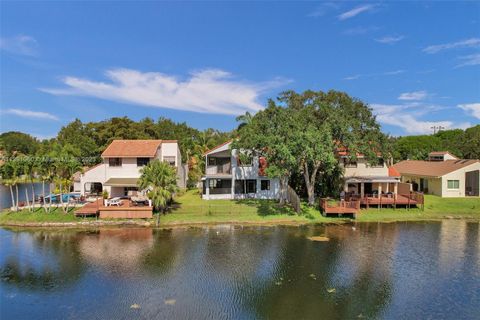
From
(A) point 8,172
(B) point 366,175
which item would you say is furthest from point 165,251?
(B) point 366,175

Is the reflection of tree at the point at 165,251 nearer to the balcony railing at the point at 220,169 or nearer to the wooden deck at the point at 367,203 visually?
the balcony railing at the point at 220,169

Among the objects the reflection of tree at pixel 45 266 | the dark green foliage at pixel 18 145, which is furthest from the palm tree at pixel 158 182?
the dark green foliage at pixel 18 145

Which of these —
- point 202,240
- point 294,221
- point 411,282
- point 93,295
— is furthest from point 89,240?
point 411,282

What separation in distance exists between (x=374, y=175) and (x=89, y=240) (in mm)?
33362

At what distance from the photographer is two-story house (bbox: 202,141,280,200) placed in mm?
43125

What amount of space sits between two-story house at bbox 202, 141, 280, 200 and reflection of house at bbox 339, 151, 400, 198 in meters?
8.91

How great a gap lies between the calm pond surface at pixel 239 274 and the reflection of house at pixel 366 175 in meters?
12.5

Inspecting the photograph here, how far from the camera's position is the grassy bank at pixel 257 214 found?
108 ft

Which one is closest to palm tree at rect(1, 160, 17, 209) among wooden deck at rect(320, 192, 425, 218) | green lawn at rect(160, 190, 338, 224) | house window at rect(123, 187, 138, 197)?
house window at rect(123, 187, 138, 197)

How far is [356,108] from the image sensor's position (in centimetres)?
3803

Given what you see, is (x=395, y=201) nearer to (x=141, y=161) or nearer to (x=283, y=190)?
(x=283, y=190)

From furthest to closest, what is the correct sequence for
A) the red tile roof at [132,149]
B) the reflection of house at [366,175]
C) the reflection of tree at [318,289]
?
the reflection of house at [366,175] → the red tile roof at [132,149] → the reflection of tree at [318,289]

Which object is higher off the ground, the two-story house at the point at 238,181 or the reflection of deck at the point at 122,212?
the two-story house at the point at 238,181

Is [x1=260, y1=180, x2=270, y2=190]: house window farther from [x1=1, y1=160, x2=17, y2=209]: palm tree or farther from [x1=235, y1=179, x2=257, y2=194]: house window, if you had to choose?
[x1=1, y1=160, x2=17, y2=209]: palm tree
